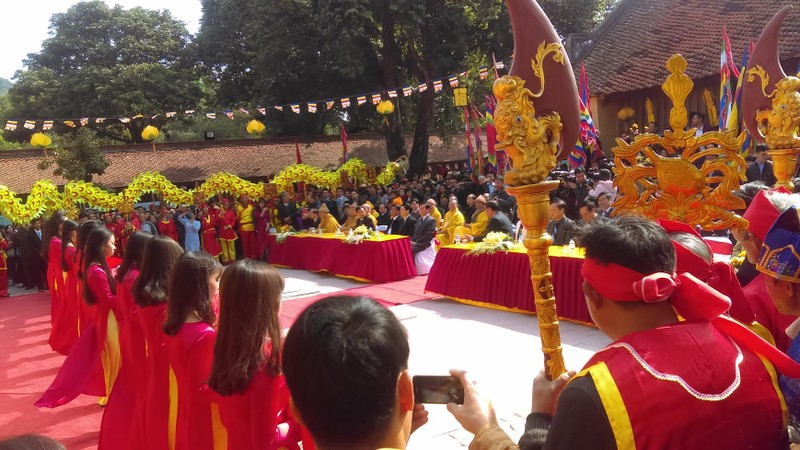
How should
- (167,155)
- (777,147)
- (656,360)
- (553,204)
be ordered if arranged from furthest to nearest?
(167,155), (553,204), (777,147), (656,360)

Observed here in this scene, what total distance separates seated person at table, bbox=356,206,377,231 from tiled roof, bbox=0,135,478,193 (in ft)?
43.6

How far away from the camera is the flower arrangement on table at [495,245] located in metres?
7.79

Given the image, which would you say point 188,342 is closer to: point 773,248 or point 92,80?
point 773,248

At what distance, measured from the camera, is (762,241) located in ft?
7.22

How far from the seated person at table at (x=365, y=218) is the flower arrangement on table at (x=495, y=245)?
4.01 meters

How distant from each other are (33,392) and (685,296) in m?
6.29

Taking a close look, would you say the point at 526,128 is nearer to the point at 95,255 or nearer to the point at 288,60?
the point at 95,255

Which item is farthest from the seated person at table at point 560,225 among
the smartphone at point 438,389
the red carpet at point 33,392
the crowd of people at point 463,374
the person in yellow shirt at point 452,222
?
the smartphone at point 438,389

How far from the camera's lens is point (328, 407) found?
115cm

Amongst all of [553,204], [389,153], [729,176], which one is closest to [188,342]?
[729,176]

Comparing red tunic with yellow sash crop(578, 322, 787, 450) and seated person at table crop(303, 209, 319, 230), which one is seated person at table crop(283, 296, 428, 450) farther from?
seated person at table crop(303, 209, 319, 230)

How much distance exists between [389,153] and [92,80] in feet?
Answer: 45.3

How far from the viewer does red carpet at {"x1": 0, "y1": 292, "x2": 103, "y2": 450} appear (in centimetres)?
479

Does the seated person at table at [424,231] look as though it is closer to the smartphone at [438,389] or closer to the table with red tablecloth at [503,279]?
the table with red tablecloth at [503,279]
